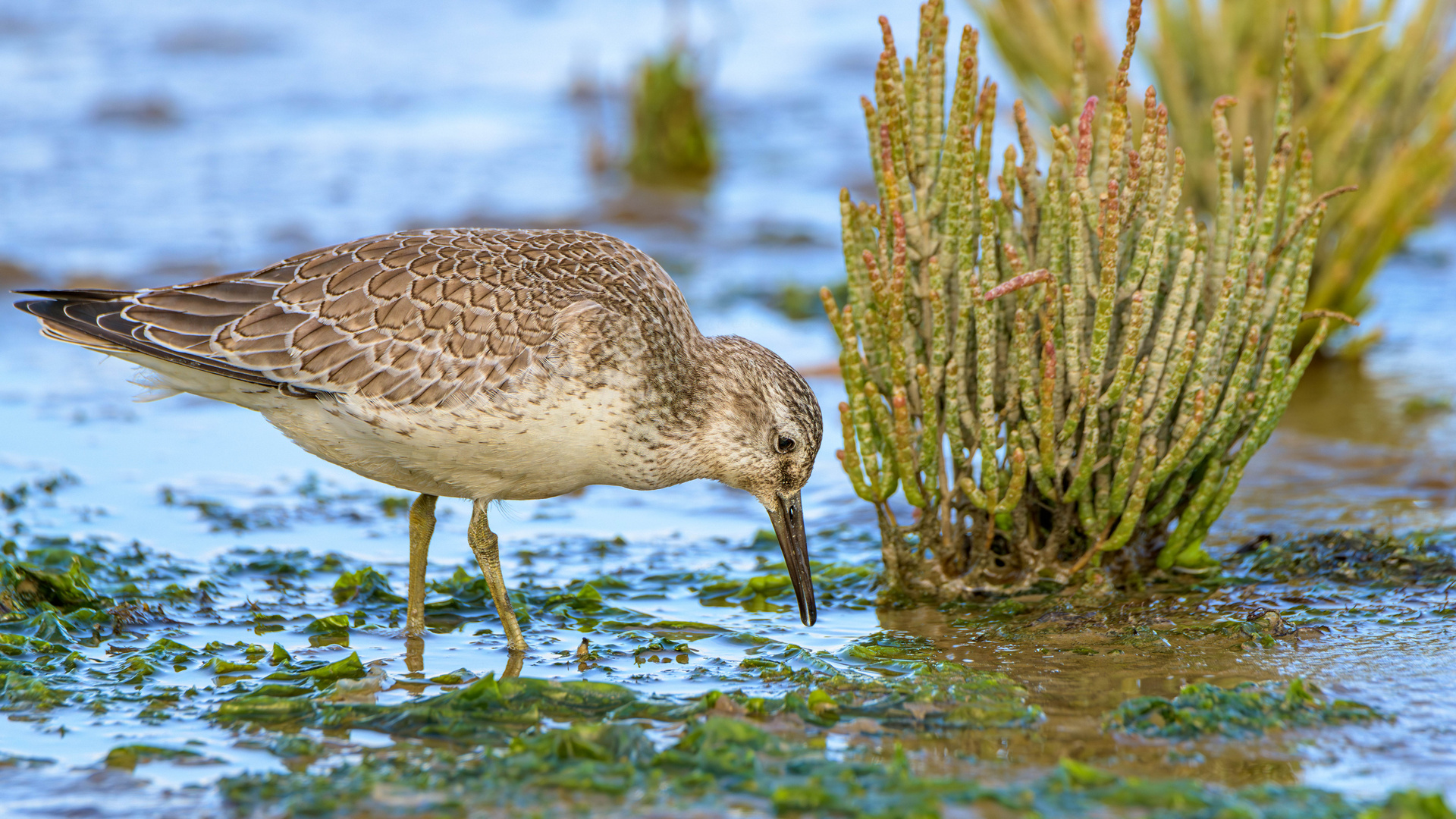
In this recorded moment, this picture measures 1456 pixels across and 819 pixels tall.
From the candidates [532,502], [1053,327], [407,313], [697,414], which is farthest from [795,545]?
[532,502]

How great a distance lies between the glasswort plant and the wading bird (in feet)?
1.69

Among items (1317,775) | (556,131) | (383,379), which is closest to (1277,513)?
(1317,775)

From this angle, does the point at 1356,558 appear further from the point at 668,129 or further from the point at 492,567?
the point at 668,129

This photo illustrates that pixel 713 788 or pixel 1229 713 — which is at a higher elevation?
pixel 1229 713

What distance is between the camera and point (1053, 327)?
574 cm

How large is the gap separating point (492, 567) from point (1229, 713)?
9.46 feet

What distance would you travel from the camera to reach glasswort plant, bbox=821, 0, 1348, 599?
5.73m

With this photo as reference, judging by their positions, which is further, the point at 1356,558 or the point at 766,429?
the point at 1356,558

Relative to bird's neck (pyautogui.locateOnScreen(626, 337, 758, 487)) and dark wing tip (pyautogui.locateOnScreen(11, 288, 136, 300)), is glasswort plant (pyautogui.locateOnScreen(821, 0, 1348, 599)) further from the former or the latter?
dark wing tip (pyautogui.locateOnScreen(11, 288, 136, 300))

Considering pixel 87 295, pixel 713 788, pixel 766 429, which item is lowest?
pixel 713 788

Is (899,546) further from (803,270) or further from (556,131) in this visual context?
(556,131)

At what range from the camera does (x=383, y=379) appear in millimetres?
5633

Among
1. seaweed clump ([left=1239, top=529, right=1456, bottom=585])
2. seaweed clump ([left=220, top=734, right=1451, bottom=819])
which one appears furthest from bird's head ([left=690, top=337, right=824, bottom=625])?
seaweed clump ([left=1239, top=529, right=1456, bottom=585])

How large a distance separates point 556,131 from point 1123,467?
12630mm
